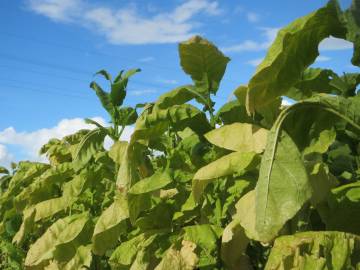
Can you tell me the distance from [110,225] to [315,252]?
3.99 feet

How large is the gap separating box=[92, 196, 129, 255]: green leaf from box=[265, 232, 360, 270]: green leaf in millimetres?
1034

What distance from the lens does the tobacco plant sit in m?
1.43

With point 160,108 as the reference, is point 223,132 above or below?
below

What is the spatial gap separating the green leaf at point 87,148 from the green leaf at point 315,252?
1759 millimetres

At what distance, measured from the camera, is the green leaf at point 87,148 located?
3020 mm

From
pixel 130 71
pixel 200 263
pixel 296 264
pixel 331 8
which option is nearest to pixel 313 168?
pixel 296 264

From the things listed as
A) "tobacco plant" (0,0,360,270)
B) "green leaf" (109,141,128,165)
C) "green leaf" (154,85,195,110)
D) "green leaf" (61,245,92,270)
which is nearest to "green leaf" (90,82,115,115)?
"tobacco plant" (0,0,360,270)

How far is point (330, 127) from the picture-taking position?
5.52 feet

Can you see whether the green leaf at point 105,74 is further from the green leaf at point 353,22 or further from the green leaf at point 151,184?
the green leaf at point 353,22

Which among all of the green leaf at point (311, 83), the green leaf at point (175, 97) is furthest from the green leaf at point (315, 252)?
the green leaf at point (175, 97)

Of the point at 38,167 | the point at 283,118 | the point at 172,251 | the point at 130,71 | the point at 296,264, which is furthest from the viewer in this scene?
the point at 38,167

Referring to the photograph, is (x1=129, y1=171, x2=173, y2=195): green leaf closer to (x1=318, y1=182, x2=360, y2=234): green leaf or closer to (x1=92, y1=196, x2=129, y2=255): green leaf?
(x1=92, y1=196, x2=129, y2=255): green leaf

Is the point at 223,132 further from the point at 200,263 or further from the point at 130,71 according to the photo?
the point at 130,71

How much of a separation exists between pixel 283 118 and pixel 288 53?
0.18 m
